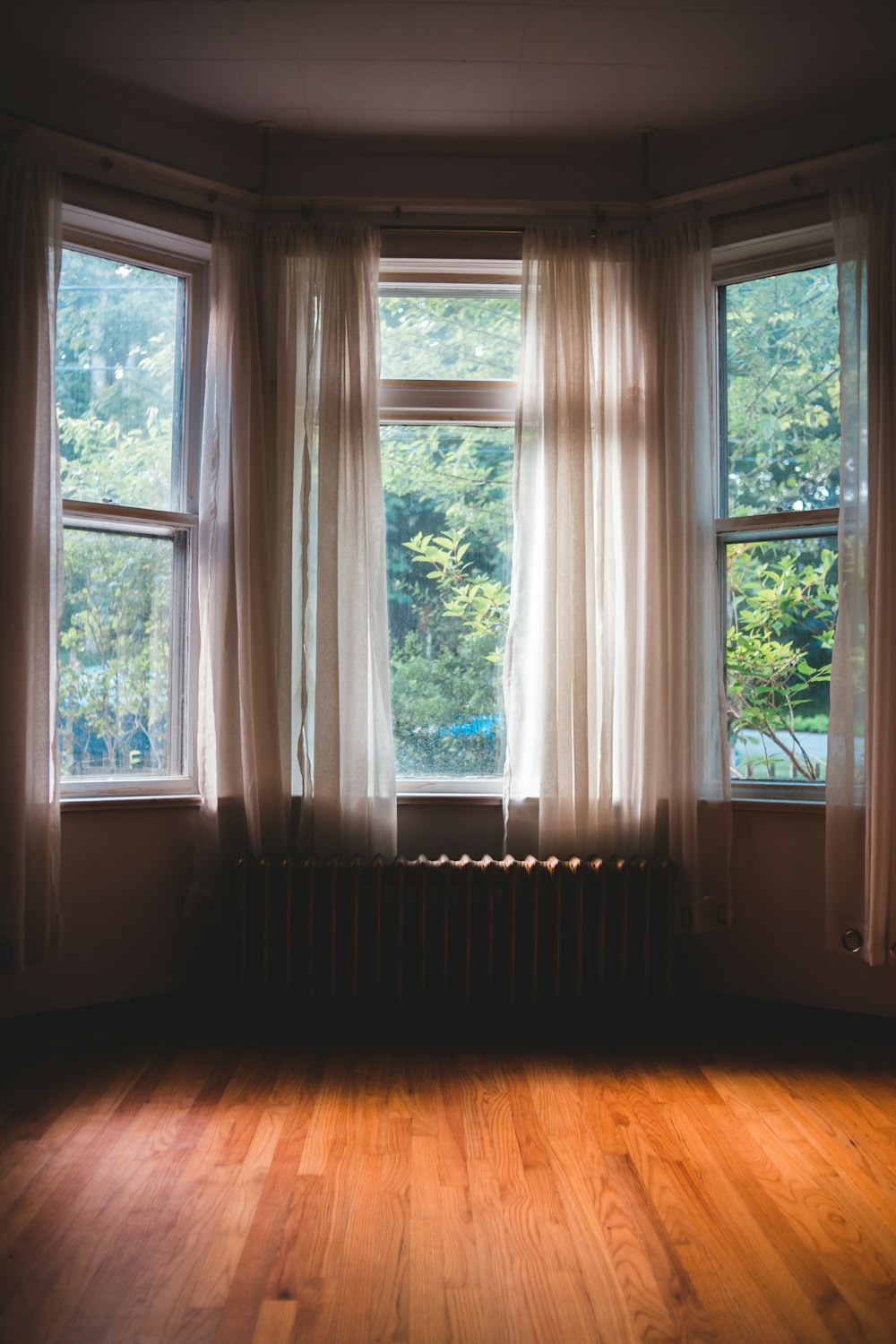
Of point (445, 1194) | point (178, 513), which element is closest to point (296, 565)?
point (178, 513)

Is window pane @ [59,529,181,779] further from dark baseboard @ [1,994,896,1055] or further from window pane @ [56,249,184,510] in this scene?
dark baseboard @ [1,994,896,1055]

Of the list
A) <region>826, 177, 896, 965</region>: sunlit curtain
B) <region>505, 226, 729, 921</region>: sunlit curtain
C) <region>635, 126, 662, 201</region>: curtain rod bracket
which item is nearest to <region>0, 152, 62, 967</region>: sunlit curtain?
<region>505, 226, 729, 921</region>: sunlit curtain

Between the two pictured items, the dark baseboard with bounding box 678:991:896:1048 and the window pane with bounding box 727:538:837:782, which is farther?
the window pane with bounding box 727:538:837:782

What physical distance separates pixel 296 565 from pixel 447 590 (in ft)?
1.95

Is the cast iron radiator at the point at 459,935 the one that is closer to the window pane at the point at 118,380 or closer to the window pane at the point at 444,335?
the window pane at the point at 118,380

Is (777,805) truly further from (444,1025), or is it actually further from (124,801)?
(124,801)

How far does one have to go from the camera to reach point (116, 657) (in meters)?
3.42

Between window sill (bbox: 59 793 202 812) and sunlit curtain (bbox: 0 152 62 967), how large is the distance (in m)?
0.17

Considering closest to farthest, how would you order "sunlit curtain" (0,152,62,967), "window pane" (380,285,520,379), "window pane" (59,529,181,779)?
"sunlit curtain" (0,152,62,967), "window pane" (59,529,181,779), "window pane" (380,285,520,379)

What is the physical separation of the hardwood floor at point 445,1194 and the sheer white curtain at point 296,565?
88 cm

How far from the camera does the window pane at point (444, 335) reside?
3723 millimetres

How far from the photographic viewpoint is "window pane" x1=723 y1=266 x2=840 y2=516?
11.4 ft

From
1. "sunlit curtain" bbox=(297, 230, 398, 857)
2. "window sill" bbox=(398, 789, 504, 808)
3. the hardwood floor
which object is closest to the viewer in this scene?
the hardwood floor

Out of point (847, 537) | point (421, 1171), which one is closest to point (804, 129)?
point (847, 537)
